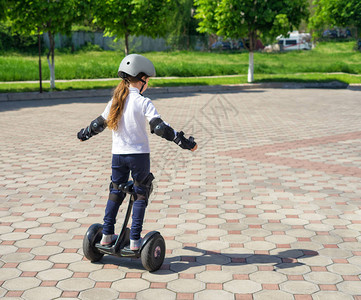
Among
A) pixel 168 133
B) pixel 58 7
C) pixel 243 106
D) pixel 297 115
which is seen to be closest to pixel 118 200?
pixel 168 133

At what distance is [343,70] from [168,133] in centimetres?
3339

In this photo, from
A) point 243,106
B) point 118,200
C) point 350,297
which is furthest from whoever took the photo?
point 243,106

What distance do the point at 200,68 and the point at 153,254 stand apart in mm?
27561

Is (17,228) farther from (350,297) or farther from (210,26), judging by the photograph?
(210,26)

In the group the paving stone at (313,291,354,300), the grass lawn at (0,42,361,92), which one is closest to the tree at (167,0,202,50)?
the grass lawn at (0,42,361,92)

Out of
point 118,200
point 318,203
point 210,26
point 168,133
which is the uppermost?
point 210,26

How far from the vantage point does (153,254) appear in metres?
4.01

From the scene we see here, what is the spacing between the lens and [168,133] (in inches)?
151

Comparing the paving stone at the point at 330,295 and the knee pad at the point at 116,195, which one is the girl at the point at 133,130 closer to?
the knee pad at the point at 116,195

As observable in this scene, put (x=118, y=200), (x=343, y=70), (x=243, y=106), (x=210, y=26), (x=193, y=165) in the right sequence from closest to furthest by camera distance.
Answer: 1. (x=118, y=200)
2. (x=193, y=165)
3. (x=243, y=106)
4. (x=210, y=26)
5. (x=343, y=70)

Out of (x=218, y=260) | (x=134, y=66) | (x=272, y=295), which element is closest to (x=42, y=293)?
(x=218, y=260)

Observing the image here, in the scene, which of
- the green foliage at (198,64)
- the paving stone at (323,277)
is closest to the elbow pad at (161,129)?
the paving stone at (323,277)

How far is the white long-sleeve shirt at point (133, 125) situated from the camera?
396 centimetres

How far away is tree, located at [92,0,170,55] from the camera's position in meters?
22.1
